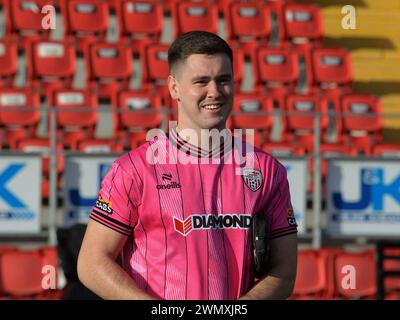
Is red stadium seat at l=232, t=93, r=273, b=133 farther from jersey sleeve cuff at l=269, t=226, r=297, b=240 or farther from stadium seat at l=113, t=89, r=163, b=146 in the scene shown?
jersey sleeve cuff at l=269, t=226, r=297, b=240

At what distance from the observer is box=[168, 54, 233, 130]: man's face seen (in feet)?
8.90

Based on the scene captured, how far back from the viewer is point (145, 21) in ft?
42.3

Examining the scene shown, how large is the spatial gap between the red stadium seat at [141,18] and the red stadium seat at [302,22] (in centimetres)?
168

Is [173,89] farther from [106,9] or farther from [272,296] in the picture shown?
[106,9]

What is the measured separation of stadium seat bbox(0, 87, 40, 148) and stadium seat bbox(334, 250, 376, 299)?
3770 mm

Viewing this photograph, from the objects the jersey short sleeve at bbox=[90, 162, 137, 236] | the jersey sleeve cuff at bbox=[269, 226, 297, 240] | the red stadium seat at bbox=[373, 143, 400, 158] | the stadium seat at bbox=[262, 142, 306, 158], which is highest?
the jersey short sleeve at bbox=[90, 162, 137, 236]

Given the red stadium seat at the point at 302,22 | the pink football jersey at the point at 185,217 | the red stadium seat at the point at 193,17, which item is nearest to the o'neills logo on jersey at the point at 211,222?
the pink football jersey at the point at 185,217

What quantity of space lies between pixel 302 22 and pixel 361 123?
1.88m

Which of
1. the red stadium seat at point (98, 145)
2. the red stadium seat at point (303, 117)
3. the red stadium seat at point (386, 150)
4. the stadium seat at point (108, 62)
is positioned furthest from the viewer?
the stadium seat at point (108, 62)

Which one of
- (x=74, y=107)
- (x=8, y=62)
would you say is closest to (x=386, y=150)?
(x=74, y=107)

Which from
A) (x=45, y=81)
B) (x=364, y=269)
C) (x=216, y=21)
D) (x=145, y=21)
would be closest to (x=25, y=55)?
(x=45, y=81)

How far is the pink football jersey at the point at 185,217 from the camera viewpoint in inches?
106

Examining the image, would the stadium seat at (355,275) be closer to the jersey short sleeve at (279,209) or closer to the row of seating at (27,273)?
the row of seating at (27,273)

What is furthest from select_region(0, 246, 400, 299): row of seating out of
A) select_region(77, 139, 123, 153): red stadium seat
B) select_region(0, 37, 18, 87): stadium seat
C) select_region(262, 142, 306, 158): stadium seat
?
select_region(0, 37, 18, 87): stadium seat
